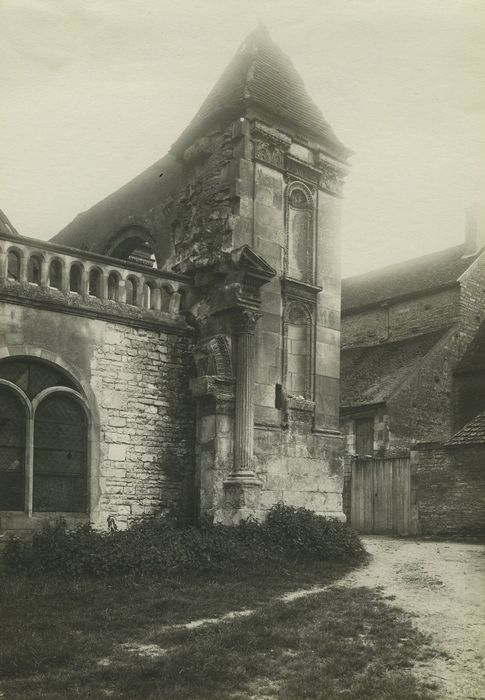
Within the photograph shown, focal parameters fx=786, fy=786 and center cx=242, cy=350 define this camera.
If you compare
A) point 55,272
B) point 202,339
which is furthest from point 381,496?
point 55,272

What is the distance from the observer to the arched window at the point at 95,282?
12267 millimetres

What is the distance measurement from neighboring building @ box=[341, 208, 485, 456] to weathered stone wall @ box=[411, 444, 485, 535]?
16.9ft

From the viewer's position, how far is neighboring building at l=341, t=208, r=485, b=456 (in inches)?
957

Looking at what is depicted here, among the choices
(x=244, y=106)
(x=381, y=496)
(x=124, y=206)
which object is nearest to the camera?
(x=244, y=106)

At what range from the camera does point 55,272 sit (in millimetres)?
12938

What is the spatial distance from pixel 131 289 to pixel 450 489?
9.22 metres

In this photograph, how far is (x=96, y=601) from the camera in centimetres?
853

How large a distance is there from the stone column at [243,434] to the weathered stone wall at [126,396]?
86cm

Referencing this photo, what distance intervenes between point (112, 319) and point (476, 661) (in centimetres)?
744

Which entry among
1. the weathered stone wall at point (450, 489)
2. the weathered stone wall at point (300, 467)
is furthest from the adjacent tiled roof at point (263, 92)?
the weathered stone wall at point (450, 489)

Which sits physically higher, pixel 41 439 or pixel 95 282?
pixel 95 282

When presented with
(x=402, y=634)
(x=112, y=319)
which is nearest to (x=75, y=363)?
(x=112, y=319)

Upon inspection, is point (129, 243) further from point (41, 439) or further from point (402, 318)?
point (402, 318)

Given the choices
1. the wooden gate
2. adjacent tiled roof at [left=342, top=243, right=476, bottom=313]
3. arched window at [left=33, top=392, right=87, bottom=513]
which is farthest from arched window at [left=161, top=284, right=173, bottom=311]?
adjacent tiled roof at [left=342, top=243, right=476, bottom=313]
